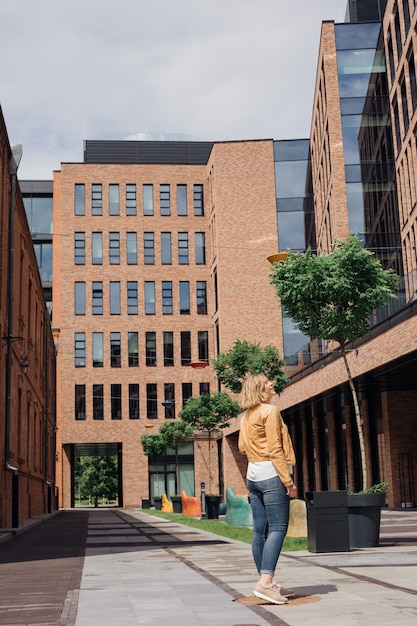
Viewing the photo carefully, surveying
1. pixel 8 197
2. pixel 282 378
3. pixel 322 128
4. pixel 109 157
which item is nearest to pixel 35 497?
pixel 282 378

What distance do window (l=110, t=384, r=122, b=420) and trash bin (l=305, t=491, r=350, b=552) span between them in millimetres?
53047

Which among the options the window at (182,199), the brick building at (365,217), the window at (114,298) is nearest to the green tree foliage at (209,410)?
the brick building at (365,217)

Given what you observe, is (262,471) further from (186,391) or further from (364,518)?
(186,391)

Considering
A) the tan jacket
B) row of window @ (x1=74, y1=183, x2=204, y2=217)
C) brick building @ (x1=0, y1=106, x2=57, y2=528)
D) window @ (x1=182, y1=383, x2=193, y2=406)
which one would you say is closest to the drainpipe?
brick building @ (x1=0, y1=106, x2=57, y2=528)

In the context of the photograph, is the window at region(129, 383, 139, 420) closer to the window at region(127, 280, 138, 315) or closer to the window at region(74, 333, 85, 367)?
the window at region(74, 333, 85, 367)

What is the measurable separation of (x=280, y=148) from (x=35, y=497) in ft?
116

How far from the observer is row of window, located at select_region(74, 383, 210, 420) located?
214 ft

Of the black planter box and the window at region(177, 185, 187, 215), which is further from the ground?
the window at region(177, 185, 187, 215)

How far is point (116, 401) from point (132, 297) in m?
8.47

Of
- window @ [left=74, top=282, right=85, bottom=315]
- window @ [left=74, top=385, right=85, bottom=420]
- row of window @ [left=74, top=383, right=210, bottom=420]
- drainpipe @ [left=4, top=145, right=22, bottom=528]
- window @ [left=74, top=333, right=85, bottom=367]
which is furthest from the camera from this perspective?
window @ [left=74, top=282, right=85, bottom=315]

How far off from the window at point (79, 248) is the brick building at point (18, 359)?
25.7m

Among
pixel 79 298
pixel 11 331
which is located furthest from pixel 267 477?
pixel 79 298

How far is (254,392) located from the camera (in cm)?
781

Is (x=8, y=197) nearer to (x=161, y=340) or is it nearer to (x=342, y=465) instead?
(x=342, y=465)
